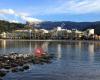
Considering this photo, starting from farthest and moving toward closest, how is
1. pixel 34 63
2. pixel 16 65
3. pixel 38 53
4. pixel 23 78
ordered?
pixel 38 53 < pixel 34 63 < pixel 16 65 < pixel 23 78

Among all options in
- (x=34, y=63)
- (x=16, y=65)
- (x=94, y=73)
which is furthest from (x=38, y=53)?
(x=94, y=73)

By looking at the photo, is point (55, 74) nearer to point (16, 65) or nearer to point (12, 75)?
point (12, 75)

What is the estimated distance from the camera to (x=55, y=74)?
33.2 metres

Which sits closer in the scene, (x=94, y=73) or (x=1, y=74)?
(x=1, y=74)

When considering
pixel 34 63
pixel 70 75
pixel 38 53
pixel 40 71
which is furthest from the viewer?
pixel 38 53

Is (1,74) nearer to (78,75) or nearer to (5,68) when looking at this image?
(5,68)

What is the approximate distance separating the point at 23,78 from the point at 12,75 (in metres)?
1.63

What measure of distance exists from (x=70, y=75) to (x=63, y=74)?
32.6 inches

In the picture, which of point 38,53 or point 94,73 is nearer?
point 94,73

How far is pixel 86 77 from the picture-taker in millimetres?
31422

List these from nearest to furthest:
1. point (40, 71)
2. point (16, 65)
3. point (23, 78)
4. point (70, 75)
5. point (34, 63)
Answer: point (23, 78)
point (70, 75)
point (40, 71)
point (16, 65)
point (34, 63)

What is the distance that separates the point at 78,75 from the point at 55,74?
2134mm

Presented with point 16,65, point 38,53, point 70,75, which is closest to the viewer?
point 70,75

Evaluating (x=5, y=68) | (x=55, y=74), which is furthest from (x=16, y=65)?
(x=55, y=74)
